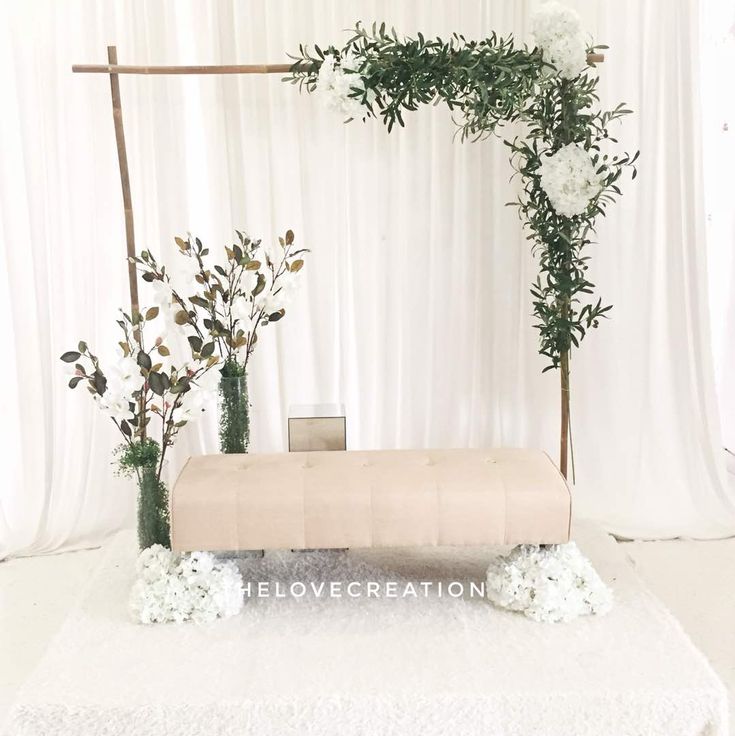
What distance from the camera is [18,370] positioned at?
122 inches

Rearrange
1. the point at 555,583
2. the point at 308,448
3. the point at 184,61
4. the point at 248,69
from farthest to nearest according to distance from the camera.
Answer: the point at 184,61 < the point at 248,69 < the point at 308,448 < the point at 555,583

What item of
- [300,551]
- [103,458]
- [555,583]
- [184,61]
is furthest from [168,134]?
[555,583]

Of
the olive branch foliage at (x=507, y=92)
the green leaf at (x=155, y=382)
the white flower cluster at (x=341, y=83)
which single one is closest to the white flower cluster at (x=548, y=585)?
the olive branch foliage at (x=507, y=92)

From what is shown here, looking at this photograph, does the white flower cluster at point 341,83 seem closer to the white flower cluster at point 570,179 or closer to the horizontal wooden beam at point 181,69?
the horizontal wooden beam at point 181,69

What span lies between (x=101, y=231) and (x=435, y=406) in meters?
1.40

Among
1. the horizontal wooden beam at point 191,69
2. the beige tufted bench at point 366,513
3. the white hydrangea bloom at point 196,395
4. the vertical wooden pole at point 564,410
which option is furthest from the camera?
the vertical wooden pole at point 564,410

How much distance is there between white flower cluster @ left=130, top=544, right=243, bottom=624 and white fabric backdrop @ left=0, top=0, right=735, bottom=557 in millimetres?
1004

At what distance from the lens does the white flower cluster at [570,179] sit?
259 centimetres

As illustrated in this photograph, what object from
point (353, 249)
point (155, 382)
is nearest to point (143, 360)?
point (155, 382)

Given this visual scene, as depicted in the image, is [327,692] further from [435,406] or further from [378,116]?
[378,116]

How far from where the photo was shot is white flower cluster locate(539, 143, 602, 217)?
2.59 meters

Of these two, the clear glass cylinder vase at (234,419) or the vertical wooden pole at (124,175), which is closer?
the clear glass cylinder vase at (234,419)

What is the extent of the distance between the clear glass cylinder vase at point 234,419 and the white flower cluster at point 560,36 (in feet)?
4.43

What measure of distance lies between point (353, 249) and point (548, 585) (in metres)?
1.50
